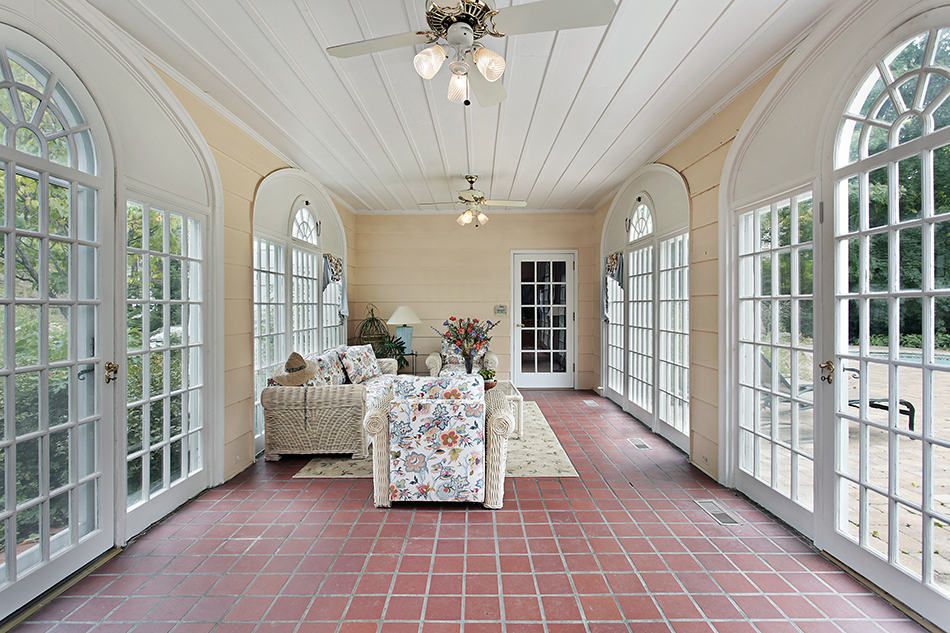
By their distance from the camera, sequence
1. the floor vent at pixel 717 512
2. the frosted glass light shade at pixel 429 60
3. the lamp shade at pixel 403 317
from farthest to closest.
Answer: the lamp shade at pixel 403 317 → the floor vent at pixel 717 512 → the frosted glass light shade at pixel 429 60

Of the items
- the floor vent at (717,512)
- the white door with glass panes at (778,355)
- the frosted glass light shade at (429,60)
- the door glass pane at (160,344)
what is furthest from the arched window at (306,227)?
the floor vent at (717,512)

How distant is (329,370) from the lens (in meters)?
4.12

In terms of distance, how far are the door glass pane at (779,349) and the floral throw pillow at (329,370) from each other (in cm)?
334

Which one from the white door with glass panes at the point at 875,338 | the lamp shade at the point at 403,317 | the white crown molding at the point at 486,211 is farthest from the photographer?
the white crown molding at the point at 486,211

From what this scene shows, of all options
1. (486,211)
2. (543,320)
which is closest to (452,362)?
(543,320)

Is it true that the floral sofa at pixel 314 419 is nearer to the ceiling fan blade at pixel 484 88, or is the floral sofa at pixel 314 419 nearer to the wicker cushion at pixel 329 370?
the wicker cushion at pixel 329 370

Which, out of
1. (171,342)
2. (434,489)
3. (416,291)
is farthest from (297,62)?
(416,291)

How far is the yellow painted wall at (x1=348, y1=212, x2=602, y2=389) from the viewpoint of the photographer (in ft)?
21.7

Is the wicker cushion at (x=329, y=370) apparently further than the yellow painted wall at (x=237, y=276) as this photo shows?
Yes

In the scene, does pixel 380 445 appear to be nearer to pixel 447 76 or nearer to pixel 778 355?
pixel 447 76

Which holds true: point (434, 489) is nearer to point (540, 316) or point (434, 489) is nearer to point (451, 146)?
point (451, 146)

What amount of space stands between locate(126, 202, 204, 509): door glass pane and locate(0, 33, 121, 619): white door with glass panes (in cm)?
21

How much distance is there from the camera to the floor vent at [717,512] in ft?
8.48

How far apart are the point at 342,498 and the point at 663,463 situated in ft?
8.30
